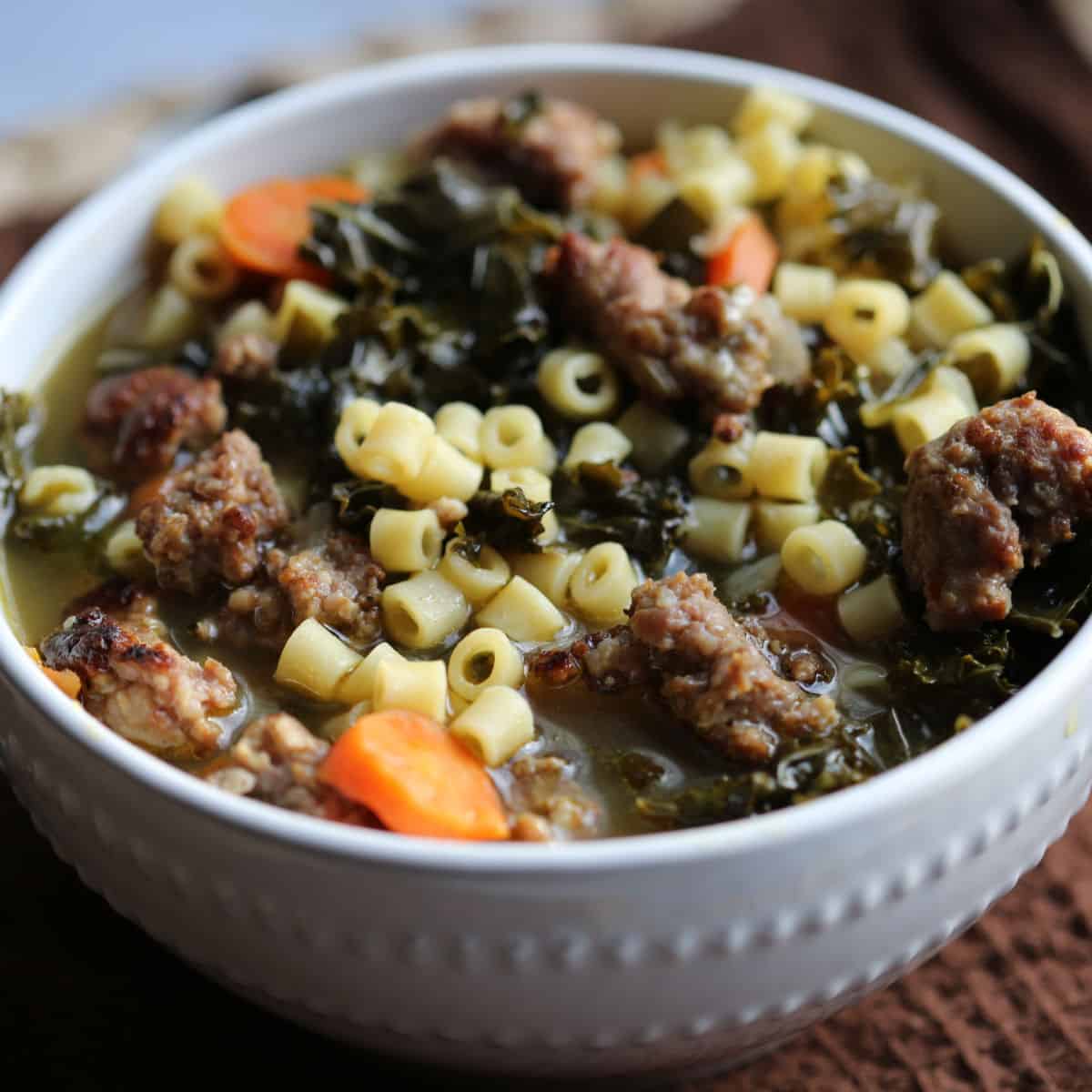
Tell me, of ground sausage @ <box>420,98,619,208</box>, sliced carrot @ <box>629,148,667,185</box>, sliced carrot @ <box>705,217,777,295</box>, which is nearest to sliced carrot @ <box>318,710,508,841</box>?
sliced carrot @ <box>705,217,777,295</box>

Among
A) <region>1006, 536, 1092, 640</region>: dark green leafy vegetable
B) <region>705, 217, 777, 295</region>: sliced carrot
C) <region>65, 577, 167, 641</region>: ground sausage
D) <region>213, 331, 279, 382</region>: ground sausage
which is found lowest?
<region>65, 577, 167, 641</region>: ground sausage

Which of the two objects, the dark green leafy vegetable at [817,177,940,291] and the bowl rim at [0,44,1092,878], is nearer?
the bowl rim at [0,44,1092,878]

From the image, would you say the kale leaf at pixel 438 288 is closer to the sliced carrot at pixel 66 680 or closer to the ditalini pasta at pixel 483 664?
the ditalini pasta at pixel 483 664

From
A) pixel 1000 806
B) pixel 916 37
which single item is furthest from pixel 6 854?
pixel 916 37

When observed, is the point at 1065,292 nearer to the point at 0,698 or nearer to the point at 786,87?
the point at 786,87

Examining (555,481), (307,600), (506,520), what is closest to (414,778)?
(307,600)

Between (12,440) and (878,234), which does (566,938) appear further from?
(878,234)

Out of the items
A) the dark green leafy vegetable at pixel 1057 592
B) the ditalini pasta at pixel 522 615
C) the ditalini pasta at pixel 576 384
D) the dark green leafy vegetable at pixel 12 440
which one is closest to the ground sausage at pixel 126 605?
the dark green leafy vegetable at pixel 12 440

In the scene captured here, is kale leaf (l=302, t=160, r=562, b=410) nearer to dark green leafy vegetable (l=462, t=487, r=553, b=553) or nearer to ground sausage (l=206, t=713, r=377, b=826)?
dark green leafy vegetable (l=462, t=487, r=553, b=553)
